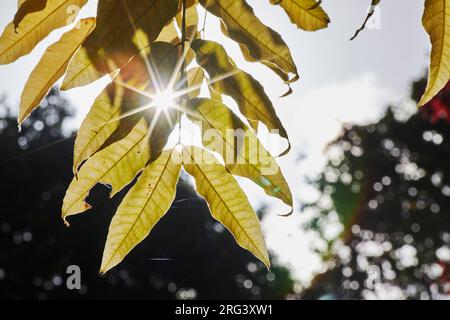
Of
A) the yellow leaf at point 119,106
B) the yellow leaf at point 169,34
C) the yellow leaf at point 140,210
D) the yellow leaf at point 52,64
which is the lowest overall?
the yellow leaf at point 140,210

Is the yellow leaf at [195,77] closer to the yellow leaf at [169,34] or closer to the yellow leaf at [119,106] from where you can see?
the yellow leaf at [169,34]

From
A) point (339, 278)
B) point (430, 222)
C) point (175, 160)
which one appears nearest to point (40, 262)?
point (339, 278)

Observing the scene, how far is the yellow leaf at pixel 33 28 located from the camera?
58 cm

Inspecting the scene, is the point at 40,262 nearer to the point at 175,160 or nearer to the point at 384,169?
the point at 384,169

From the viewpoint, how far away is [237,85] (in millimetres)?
616

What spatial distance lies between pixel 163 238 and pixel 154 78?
59.6ft

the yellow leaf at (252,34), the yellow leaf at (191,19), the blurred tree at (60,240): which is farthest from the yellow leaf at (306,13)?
the blurred tree at (60,240)

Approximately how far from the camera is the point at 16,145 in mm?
18188

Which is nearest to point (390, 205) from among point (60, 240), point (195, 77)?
point (60, 240)

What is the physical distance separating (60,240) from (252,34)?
722 inches

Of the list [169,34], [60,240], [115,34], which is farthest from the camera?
[60,240]

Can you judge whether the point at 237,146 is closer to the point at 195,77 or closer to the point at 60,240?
the point at 195,77

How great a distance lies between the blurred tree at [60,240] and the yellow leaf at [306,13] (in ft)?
50.2

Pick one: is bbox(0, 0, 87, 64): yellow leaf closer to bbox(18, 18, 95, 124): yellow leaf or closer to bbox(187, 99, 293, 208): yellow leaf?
bbox(18, 18, 95, 124): yellow leaf
